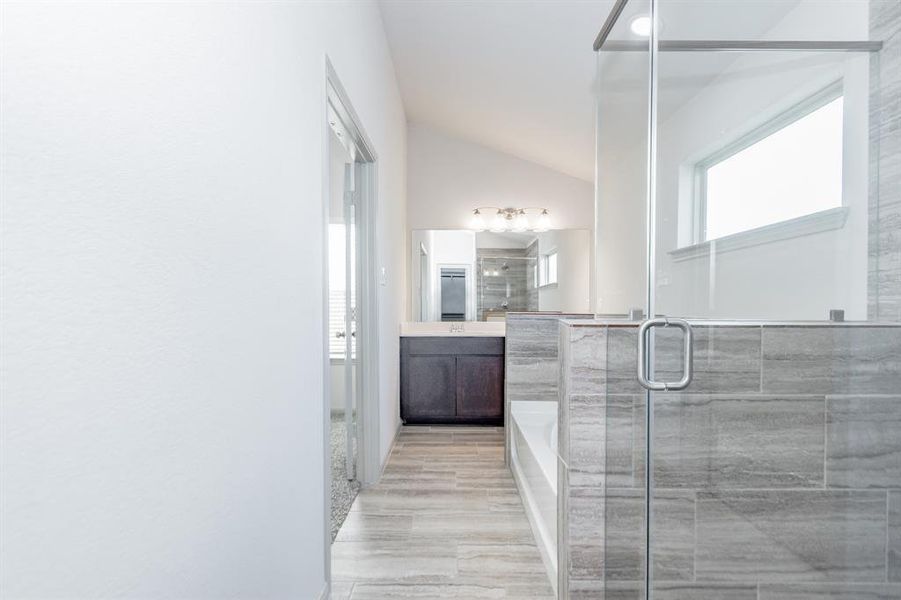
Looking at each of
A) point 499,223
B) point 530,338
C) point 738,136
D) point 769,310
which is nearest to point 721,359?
point 769,310

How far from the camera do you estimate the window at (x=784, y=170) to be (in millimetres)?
1029

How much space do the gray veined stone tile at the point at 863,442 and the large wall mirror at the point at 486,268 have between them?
3.60 m

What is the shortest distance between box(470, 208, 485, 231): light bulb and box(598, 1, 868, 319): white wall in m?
3.18

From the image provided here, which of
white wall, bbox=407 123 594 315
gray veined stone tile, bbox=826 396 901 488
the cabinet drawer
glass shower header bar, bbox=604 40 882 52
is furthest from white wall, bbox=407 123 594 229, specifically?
gray veined stone tile, bbox=826 396 901 488

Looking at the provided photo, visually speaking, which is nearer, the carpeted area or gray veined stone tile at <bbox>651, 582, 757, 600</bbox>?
gray veined stone tile at <bbox>651, 582, 757, 600</bbox>

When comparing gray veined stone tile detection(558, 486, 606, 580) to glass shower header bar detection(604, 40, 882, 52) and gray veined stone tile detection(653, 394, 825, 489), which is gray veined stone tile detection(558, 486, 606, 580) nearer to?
gray veined stone tile detection(653, 394, 825, 489)

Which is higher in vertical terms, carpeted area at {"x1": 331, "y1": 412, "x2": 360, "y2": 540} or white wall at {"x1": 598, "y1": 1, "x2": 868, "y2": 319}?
white wall at {"x1": 598, "y1": 1, "x2": 868, "y2": 319}

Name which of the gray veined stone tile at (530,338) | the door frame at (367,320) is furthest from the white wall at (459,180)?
the door frame at (367,320)

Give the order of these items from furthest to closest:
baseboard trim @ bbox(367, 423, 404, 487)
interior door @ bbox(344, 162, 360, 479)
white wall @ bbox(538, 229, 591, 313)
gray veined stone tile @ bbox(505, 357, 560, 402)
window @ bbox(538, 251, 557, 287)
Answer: window @ bbox(538, 251, 557, 287) → white wall @ bbox(538, 229, 591, 313) → gray veined stone tile @ bbox(505, 357, 560, 402) → baseboard trim @ bbox(367, 423, 404, 487) → interior door @ bbox(344, 162, 360, 479)

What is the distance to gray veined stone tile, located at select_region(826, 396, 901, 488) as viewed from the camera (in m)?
0.96

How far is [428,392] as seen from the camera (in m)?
4.11

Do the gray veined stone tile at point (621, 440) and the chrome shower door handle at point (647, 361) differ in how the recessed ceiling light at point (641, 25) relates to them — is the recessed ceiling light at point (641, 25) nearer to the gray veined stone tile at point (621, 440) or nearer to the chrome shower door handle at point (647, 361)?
the chrome shower door handle at point (647, 361)

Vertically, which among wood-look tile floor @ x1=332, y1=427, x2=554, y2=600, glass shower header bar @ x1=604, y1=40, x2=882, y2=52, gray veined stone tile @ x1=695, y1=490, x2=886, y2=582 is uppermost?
glass shower header bar @ x1=604, y1=40, x2=882, y2=52

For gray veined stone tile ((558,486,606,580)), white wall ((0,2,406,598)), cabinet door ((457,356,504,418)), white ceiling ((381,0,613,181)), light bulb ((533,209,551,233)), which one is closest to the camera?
white wall ((0,2,406,598))
